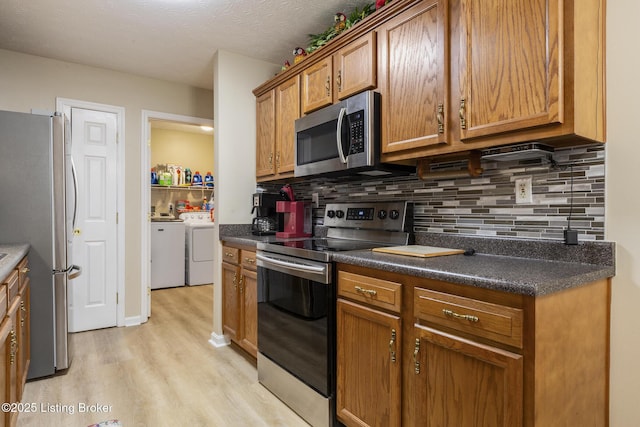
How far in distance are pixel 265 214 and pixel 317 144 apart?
843 millimetres

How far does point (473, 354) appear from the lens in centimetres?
117

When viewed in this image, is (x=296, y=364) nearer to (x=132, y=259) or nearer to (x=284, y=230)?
(x=284, y=230)

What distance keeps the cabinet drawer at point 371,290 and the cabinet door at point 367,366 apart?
0.04m

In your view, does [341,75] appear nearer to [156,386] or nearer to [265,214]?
[265,214]

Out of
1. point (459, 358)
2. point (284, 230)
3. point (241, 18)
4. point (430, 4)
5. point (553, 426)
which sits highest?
point (241, 18)

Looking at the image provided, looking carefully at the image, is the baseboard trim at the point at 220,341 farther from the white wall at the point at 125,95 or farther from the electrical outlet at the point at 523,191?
the electrical outlet at the point at 523,191

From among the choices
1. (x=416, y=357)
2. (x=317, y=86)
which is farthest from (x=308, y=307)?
(x=317, y=86)

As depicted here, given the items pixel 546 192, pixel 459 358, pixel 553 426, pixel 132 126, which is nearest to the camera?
pixel 553 426

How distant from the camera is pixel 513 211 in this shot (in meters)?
1.63

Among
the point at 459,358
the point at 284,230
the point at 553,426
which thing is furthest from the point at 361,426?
the point at 284,230

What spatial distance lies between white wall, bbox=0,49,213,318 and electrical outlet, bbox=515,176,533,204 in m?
3.15

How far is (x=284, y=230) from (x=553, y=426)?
208cm

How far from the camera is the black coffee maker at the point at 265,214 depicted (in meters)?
2.88

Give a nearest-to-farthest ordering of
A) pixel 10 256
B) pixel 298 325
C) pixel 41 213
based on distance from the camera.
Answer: pixel 10 256, pixel 298 325, pixel 41 213
